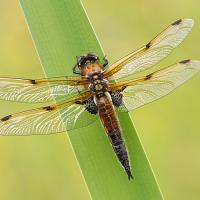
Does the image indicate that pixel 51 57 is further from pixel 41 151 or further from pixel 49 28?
pixel 41 151

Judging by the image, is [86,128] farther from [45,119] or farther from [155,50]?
[155,50]

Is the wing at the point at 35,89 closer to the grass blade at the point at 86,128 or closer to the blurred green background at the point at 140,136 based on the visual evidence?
the grass blade at the point at 86,128

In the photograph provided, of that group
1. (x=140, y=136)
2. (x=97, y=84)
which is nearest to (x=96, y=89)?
(x=97, y=84)

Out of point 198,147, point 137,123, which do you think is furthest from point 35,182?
point 198,147

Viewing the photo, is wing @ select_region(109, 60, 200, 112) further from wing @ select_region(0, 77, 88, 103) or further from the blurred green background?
the blurred green background

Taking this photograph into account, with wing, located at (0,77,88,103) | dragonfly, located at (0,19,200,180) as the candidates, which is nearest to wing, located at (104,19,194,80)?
dragonfly, located at (0,19,200,180)

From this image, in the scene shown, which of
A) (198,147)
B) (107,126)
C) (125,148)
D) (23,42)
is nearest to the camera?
(125,148)

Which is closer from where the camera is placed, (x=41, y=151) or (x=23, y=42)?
(x=41, y=151)
